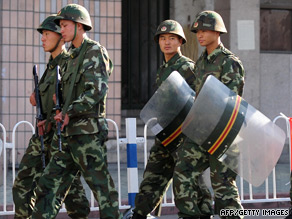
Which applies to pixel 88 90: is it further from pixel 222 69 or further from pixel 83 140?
Result: pixel 222 69

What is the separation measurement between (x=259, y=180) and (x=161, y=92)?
3.92 feet

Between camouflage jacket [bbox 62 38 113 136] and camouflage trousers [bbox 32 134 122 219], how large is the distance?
9 centimetres

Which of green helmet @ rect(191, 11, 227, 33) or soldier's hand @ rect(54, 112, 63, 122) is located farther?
green helmet @ rect(191, 11, 227, 33)

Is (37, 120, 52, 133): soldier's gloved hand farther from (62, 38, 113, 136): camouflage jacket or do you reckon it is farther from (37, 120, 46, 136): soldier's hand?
(62, 38, 113, 136): camouflage jacket

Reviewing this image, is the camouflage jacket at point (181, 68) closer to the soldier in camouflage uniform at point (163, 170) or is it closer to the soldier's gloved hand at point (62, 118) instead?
the soldier in camouflage uniform at point (163, 170)

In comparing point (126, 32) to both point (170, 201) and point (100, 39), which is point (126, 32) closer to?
point (100, 39)

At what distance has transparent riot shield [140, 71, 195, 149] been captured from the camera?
7223 millimetres

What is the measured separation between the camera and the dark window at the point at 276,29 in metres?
14.4

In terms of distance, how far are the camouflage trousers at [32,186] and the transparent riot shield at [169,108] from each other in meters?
0.88

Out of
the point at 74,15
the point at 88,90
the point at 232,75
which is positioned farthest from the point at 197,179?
the point at 74,15

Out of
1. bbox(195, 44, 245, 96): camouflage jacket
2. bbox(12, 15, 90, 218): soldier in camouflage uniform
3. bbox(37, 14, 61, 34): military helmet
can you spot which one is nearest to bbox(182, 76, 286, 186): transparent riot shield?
bbox(195, 44, 245, 96): camouflage jacket

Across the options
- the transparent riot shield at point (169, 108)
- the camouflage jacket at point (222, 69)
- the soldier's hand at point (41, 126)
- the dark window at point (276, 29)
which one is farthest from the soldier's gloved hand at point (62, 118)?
the dark window at point (276, 29)

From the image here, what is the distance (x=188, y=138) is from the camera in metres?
6.98

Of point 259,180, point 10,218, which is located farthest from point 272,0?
point 259,180
